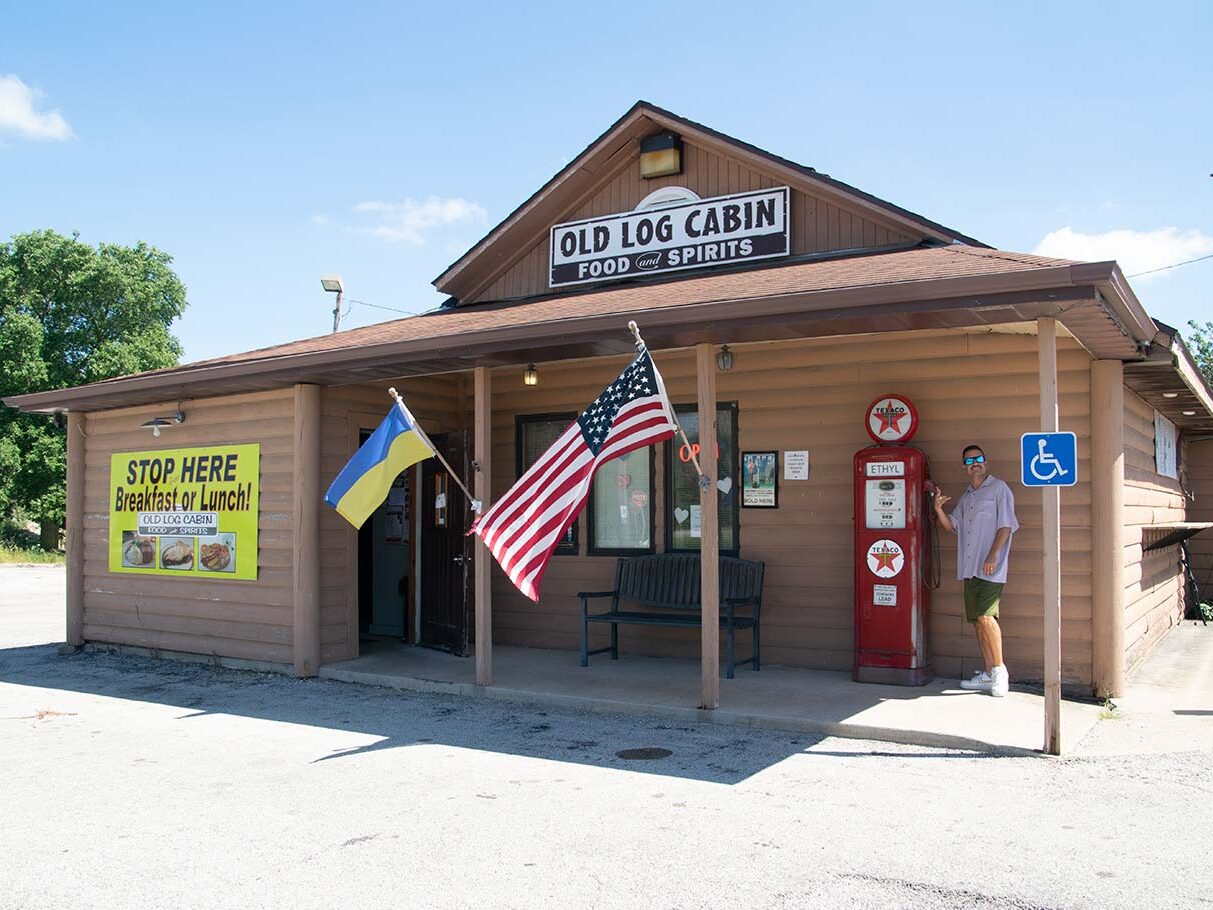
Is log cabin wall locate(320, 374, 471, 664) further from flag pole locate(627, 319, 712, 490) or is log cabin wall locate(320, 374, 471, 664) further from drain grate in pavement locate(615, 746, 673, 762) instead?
drain grate in pavement locate(615, 746, 673, 762)

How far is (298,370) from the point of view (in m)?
9.43

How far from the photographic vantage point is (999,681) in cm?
771

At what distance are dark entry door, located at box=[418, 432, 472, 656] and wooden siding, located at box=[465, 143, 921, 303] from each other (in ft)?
8.10

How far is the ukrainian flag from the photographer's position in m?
8.13

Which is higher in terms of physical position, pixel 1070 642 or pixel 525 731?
pixel 1070 642

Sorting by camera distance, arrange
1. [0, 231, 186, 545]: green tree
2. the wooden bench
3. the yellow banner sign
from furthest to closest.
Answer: [0, 231, 186, 545]: green tree → the yellow banner sign → the wooden bench

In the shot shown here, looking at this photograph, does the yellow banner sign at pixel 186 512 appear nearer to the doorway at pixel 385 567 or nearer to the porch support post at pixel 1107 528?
the doorway at pixel 385 567

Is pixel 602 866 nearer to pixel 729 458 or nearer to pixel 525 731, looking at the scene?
pixel 525 731

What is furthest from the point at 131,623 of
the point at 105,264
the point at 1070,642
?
the point at 105,264

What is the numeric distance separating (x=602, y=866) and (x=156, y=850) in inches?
84.8

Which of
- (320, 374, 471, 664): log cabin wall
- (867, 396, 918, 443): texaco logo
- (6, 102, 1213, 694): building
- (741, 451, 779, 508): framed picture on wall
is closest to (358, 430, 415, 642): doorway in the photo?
(6, 102, 1213, 694): building

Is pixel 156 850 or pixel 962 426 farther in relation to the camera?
pixel 962 426

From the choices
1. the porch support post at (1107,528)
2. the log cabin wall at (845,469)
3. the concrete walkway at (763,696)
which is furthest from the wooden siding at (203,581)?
the porch support post at (1107,528)

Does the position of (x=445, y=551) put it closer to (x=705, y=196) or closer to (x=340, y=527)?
(x=340, y=527)
